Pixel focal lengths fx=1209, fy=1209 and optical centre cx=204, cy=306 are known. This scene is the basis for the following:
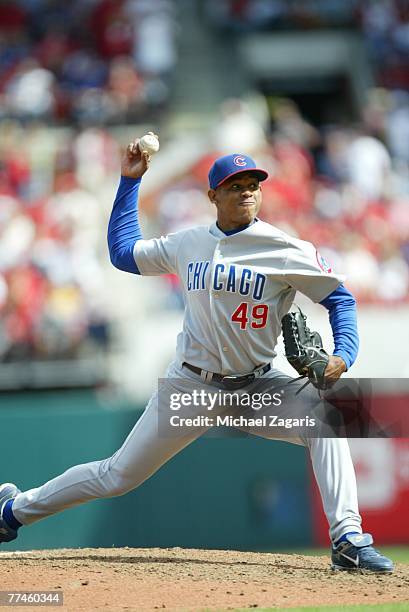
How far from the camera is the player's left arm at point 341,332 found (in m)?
5.38

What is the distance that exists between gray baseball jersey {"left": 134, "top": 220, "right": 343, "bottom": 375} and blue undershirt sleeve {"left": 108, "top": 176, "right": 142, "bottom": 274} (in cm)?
28

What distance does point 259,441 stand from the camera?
10.1m

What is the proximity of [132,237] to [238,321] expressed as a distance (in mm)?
749

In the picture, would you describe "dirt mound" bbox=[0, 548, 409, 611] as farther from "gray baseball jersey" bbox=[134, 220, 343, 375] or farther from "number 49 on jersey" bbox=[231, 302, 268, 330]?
"number 49 on jersey" bbox=[231, 302, 268, 330]

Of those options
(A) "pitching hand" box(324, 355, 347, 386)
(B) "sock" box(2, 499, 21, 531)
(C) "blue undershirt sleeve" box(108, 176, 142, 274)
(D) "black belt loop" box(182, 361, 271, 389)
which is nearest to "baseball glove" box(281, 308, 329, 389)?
A: (A) "pitching hand" box(324, 355, 347, 386)

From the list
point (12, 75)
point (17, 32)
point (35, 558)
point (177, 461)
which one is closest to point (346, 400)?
point (35, 558)

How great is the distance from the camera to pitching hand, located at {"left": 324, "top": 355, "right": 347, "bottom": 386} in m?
5.36

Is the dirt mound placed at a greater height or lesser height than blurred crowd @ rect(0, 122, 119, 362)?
lesser

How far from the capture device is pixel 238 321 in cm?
550

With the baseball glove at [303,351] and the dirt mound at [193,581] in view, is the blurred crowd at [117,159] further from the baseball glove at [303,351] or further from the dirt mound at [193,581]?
the baseball glove at [303,351]

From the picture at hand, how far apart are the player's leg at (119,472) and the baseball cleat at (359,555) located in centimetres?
85

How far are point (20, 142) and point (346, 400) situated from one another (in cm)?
943

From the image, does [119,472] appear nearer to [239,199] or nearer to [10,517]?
[10,517]

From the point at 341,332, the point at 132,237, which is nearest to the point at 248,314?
the point at 341,332
